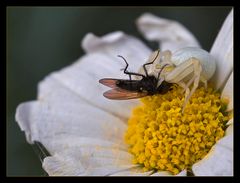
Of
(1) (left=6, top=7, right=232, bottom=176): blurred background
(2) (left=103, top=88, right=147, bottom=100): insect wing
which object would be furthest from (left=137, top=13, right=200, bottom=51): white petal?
(2) (left=103, top=88, right=147, bottom=100): insect wing

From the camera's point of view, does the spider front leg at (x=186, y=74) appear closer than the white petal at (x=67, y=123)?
Yes

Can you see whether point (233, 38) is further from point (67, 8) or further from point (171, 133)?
point (67, 8)

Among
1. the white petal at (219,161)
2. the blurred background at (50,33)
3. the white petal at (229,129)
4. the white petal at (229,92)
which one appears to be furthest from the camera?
the blurred background at (50,33)

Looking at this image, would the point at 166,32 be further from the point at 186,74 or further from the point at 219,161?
the point at 219,161

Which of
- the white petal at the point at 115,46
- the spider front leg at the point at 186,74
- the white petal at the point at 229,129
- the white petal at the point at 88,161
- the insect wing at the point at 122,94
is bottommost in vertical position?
the white petal at the point at 88,161

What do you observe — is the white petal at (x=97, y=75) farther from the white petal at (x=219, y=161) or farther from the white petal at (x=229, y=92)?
the white petal at (x=219, y=161)

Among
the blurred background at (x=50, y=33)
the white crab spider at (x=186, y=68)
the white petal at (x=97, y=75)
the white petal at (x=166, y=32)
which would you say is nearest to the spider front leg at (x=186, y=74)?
the white crab spider at (x=186, y=68)

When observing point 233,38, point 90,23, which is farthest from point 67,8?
point 233,38
